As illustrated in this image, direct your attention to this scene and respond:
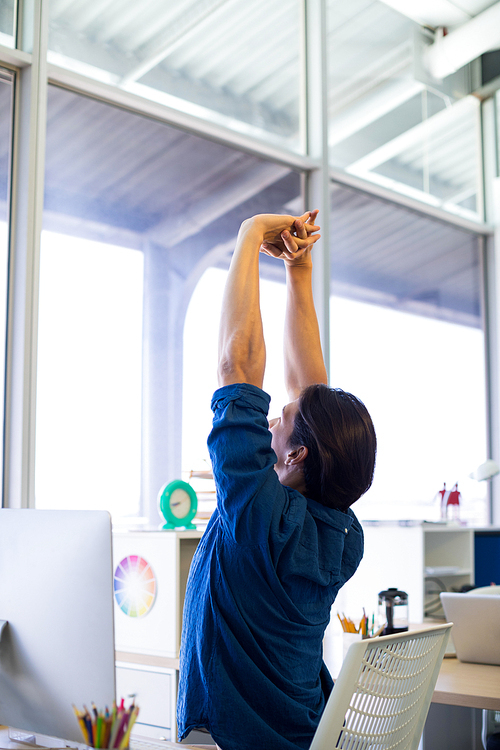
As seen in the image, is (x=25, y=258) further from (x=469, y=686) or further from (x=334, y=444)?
(x=469, y=686)

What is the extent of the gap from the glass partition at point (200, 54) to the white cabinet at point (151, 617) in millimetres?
1891

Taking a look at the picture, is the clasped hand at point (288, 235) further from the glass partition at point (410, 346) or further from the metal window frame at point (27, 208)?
the glass partition at point (410, 346)

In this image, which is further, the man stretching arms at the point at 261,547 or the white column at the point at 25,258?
the white column at the point at 25,258

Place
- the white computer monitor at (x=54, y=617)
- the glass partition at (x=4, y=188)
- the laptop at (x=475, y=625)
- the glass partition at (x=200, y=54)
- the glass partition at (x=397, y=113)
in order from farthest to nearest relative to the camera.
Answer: the glass partition at (x=397, y=113)
the glass partition at (x=200, y=54)
the glass partition at (x=4, y=188)
the laptop at (x=475, y=625)
the white computer monitor at (x=54, y=617)

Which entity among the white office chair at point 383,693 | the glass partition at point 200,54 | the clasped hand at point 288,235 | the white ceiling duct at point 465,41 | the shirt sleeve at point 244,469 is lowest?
the white office chair at point 383,693

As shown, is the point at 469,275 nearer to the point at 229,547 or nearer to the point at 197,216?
the point at 197,216


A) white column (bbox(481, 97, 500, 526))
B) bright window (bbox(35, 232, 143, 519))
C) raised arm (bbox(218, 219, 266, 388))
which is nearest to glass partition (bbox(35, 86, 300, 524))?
bright window (bbox(35, 232, 143, 519))

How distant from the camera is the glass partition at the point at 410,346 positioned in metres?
4.13

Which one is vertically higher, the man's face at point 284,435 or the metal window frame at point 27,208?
the metal window frame at point 27,208

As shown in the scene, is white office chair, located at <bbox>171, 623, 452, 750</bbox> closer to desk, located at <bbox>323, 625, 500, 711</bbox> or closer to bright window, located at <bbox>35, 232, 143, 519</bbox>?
desk, located at <bbox>323, 625, 500, 711</bbox>

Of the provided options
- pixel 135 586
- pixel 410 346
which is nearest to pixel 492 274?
pixel 410 346

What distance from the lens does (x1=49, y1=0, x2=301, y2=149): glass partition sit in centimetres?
306

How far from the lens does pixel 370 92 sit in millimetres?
4215

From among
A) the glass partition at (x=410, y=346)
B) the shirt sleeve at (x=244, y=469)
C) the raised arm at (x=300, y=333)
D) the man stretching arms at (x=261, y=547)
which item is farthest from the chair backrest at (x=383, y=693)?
the glass partition at (x=410, y=346)
